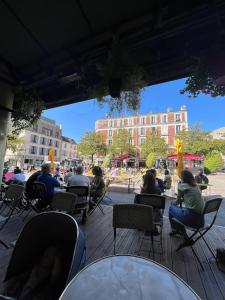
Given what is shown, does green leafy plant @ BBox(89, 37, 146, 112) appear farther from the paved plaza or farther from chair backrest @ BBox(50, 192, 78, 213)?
the paved plaza

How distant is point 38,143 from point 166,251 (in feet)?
132

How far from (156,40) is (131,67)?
1.64 feet

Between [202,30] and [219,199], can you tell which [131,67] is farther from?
[219,199]

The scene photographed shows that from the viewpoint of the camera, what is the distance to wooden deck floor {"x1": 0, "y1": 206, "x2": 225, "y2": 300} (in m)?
2.01

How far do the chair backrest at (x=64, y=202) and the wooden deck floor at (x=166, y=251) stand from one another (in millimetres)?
643

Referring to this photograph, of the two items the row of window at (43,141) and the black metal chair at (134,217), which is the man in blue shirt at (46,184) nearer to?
the black metal chair at (134,217)

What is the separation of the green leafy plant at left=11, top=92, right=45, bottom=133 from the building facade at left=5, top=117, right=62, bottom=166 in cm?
3216

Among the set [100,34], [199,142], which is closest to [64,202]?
[100,34]

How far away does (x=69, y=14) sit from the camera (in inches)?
88.3

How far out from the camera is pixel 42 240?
1.73m

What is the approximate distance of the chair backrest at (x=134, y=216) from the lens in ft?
7.72

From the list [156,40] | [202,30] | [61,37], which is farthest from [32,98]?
[202,30]

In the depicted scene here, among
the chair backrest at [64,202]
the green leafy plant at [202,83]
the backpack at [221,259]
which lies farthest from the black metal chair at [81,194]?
the green leafy plant at [202,83]

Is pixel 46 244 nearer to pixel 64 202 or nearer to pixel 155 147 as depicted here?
pixel 64 202
